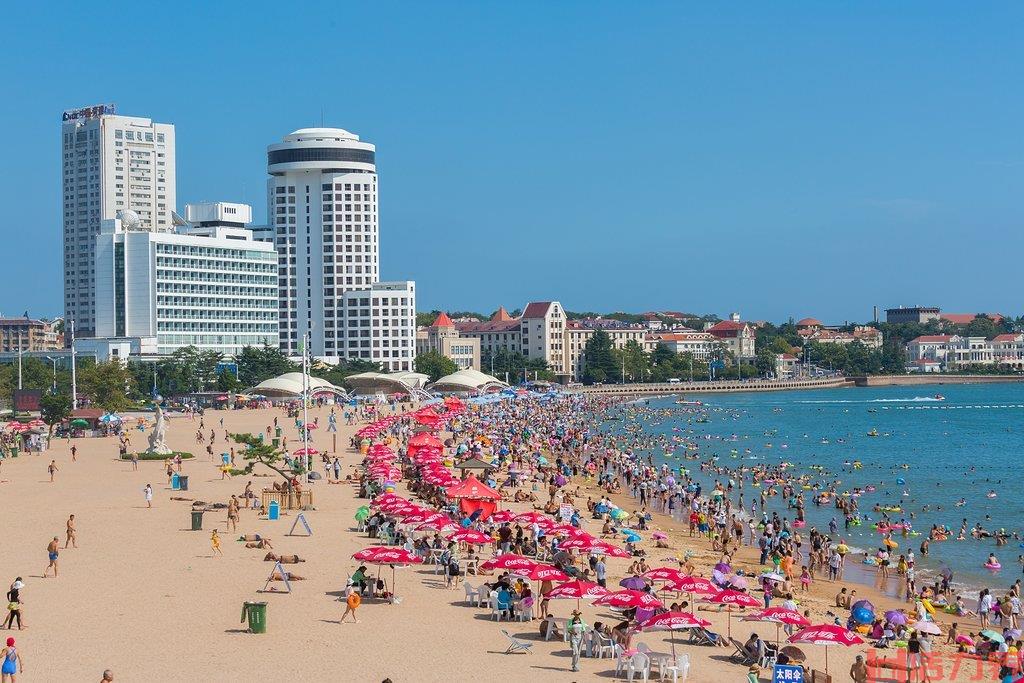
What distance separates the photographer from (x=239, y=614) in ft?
75.0

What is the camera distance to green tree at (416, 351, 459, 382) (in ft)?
444

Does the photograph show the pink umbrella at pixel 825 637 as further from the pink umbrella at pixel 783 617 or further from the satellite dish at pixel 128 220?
the satellite dish at pixel 128 220

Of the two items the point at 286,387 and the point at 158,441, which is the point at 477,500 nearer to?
the point at 158,441

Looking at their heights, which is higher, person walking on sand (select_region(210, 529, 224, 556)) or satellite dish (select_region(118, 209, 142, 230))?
satellite dish (select_region(118, 209, 142, 230))

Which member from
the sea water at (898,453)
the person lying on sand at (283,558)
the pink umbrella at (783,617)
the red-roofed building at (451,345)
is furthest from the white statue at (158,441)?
the red-roofed building at (451,345)

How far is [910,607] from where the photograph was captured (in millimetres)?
28359

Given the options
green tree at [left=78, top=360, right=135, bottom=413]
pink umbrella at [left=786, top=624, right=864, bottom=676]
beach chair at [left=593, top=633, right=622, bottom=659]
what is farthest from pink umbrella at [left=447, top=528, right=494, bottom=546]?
green tree at [left=78, top=360, right=135, bottom=413]

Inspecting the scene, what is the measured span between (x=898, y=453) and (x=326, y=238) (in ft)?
302

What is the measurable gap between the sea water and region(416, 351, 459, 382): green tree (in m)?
22.7

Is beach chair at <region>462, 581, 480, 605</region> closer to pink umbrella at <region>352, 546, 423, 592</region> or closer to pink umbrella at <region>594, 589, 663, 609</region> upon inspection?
pink umbrella at <region>352, 546, 423, 592</region>

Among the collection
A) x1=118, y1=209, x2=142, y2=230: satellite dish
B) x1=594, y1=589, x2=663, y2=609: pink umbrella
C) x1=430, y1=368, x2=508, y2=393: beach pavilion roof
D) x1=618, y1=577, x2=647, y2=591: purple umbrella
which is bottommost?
x1=618, y1=577, x2=647, y2=591: purple umbrella

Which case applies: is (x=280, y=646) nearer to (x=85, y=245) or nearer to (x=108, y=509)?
(x=108, y=509)

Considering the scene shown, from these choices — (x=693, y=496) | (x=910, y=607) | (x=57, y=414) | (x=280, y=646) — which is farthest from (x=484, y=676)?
(x=57, y=414)

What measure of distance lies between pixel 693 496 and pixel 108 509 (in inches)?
840
